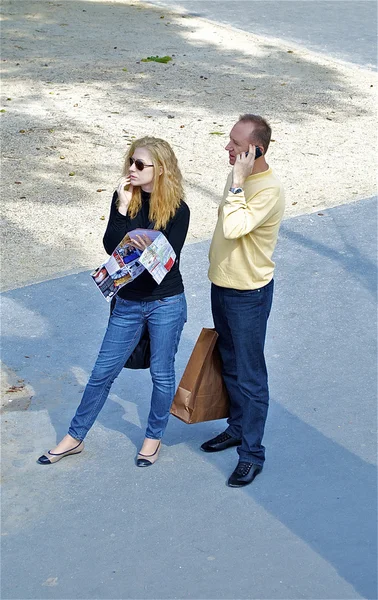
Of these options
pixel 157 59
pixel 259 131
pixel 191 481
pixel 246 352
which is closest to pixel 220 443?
pixel 191 481

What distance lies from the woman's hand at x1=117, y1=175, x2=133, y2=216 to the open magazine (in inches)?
5.7

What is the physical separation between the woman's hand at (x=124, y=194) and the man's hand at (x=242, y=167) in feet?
1.77

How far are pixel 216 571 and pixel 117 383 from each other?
1.85m

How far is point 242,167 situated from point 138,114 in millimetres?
7147

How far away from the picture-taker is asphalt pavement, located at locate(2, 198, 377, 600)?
4.02 m

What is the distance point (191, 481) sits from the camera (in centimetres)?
471

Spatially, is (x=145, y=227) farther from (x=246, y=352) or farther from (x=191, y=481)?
(x=191, y=481)

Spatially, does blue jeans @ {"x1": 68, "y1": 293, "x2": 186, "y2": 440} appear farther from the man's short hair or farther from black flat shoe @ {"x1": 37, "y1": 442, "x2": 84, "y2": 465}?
A: the man's short hair

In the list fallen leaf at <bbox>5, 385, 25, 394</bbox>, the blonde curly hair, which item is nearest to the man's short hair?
the blonde curly hair

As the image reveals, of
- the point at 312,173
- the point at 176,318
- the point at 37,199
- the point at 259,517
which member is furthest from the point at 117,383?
the point at 312,173

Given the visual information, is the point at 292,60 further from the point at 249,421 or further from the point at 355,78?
the point at 249,421

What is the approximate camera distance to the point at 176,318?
468 centimetres

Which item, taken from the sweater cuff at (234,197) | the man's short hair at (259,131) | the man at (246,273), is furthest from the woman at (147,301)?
the man's short hair at (259,131)

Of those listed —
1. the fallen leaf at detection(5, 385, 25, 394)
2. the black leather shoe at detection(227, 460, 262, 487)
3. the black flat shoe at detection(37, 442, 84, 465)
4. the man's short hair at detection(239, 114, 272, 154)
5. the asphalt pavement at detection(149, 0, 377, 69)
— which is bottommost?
the fallen leaf at detection(5, 385, 25, 394)
